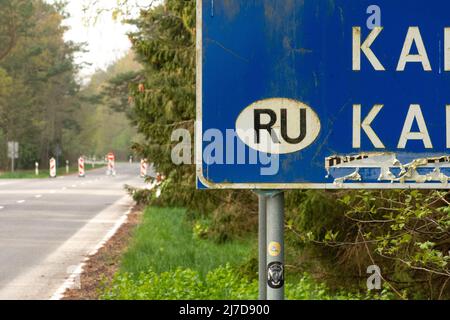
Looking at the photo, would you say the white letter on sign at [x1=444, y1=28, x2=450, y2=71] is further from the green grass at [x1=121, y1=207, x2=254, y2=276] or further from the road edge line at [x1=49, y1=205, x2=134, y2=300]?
the road edge line at [x1=49, y1=205, x2=134, y2=300]

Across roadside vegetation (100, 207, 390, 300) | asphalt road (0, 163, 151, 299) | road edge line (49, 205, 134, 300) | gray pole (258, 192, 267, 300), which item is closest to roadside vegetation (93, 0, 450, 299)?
roadside vegetation (100, 207, 390, 300)

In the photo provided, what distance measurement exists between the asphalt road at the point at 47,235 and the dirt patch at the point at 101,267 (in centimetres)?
21

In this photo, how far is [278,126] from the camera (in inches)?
104

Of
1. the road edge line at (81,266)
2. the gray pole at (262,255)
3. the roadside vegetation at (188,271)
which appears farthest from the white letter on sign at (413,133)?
the road edge line at (81,266)

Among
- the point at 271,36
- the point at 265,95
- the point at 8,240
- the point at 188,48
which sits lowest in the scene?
the point at 8,240

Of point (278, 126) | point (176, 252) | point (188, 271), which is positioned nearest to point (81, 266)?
point (176, 252)

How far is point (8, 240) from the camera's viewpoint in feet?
52.3

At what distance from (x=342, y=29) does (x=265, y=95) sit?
274 mm

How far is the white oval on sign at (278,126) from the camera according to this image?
2.62 meters

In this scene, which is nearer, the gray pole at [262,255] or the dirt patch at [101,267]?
the gray pole at [262,255]

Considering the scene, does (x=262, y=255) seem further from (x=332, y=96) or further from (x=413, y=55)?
(x=413, y=55)

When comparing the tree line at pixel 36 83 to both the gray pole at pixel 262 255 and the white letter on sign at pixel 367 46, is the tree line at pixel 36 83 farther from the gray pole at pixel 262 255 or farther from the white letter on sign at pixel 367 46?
the white letter on sign at pixel 367 46

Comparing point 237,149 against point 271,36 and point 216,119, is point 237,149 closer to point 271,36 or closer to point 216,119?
point 216,119
